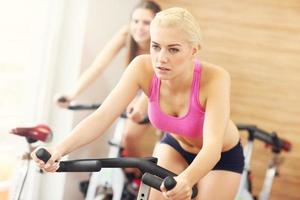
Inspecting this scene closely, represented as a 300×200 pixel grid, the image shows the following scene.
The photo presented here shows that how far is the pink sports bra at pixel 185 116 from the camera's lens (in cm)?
168

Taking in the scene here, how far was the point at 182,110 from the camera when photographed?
1725 mm

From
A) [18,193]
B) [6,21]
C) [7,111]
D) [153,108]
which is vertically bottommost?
[18,193]

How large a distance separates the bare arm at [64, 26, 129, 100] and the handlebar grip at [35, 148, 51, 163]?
1.13 metres

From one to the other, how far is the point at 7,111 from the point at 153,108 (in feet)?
3.95

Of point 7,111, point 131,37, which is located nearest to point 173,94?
point 131,37

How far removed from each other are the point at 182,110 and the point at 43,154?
1.89 feet

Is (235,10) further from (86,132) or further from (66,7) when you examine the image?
(86,132)

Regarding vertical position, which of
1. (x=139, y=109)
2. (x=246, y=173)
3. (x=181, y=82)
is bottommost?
(x=246, y=173)

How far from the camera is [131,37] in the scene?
272 cm

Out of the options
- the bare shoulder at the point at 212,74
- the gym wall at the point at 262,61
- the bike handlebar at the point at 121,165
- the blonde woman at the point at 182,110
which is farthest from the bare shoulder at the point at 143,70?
the gym wall at the point at 262,61

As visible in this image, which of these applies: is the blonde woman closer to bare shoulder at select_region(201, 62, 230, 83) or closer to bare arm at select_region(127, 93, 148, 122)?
bare shoulder at select_region(201, 62, 230, 83)

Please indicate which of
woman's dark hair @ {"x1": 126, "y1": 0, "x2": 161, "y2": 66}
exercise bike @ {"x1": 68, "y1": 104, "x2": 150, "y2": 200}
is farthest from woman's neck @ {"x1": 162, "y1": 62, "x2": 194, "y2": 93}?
woman's dark hair @ {"x1": 126, "y1": 0, "x2": 161, "y2": 66}

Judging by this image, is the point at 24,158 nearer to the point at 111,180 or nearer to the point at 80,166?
the point at 80,166

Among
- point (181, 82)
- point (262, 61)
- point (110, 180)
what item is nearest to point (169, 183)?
point (181, 82)
